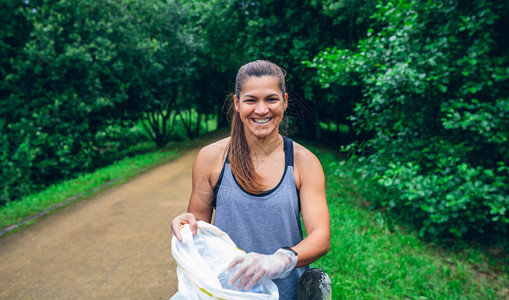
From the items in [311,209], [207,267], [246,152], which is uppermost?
[246,152]

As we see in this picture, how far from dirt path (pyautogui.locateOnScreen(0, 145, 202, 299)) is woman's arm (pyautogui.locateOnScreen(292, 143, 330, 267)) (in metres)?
2.30

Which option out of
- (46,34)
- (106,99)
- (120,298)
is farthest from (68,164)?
(120,298)

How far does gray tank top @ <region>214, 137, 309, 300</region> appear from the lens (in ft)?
5.32

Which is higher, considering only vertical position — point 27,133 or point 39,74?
point 39,74

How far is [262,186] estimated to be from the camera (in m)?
1.66

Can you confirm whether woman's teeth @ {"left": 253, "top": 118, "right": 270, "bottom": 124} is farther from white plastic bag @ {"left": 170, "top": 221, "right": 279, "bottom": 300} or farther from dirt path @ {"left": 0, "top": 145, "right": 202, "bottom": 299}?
dirt path @ {"left": 0, "top": 145, "right": 202, "bottom": 299}

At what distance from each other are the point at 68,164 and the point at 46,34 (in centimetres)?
337

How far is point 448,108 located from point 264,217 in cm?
339

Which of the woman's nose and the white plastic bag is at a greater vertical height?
the woman's nose

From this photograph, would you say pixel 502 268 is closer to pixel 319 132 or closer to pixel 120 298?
pixel 120 298

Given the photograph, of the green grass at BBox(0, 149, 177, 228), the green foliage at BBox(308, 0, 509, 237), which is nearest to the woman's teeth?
the green foliage at BBox(308, 0, 509, 237)

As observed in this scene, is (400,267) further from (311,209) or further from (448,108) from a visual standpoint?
(311,209)

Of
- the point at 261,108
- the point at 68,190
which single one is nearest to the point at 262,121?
the point at 261,108

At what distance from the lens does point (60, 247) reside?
4359 millimetres
